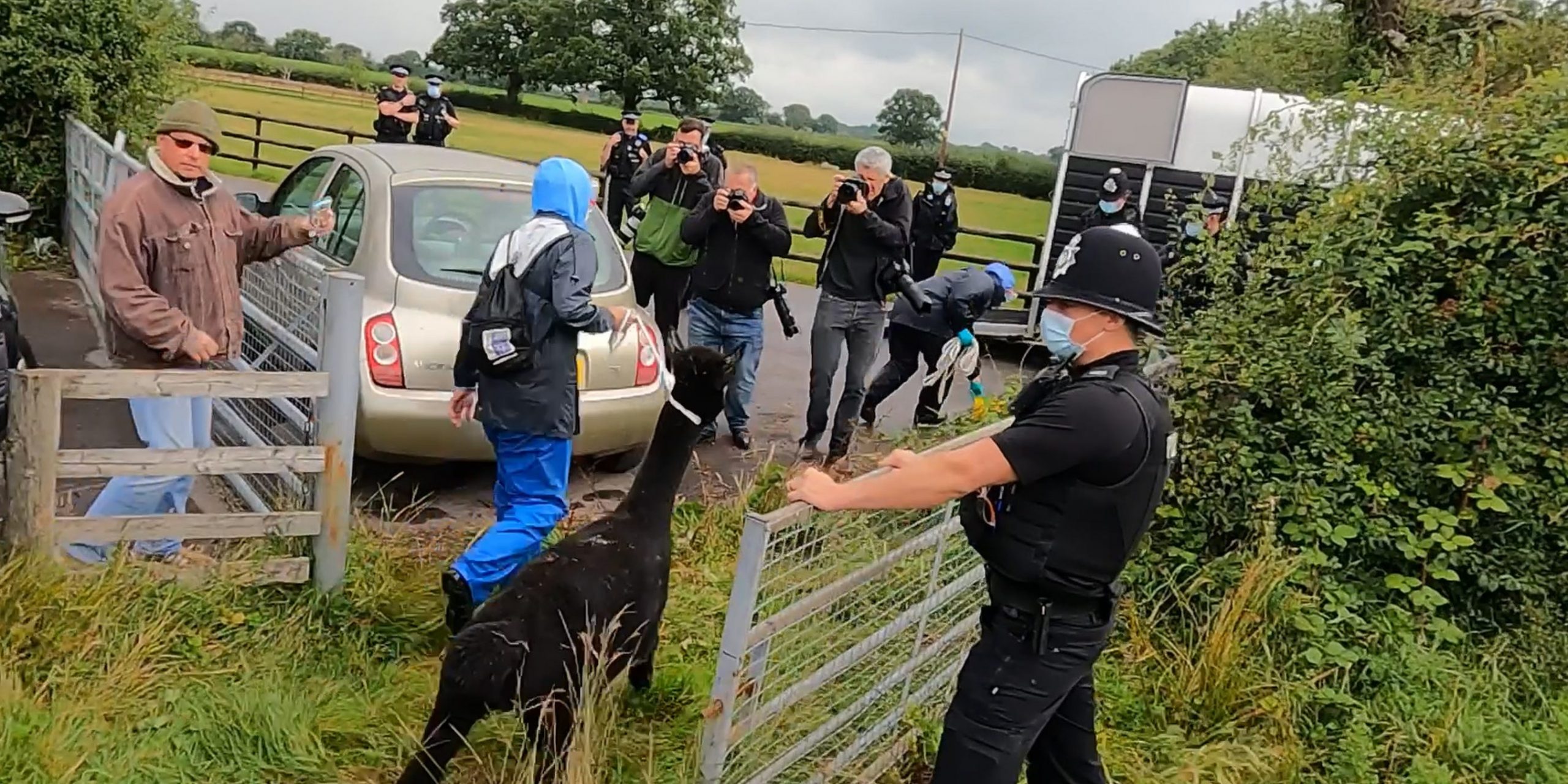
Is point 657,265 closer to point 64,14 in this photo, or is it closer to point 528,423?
point 528,423

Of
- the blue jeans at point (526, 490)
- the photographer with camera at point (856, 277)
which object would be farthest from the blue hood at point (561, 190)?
the photographer with camera at point (856, 277)

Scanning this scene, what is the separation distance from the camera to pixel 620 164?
12867mm

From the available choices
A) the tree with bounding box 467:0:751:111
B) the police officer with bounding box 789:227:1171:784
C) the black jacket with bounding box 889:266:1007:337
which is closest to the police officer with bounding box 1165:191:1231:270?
the black jacket with bounding box 889:266:1007:337

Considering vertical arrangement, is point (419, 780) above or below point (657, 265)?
below

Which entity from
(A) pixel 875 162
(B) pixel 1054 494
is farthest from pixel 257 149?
(B) pixel 1054 494

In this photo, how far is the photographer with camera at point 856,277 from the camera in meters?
6.54

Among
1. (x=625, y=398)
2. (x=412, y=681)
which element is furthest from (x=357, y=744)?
(x=625, y=398)

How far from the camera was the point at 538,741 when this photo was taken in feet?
9.86

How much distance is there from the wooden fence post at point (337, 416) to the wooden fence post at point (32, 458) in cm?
76

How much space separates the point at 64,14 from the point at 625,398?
6.31 meters

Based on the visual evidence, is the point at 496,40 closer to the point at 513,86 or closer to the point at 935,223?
the point at 513,86

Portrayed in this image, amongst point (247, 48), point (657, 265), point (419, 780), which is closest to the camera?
point (419, 780)

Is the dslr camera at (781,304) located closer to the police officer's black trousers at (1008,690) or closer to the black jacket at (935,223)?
the black jacket at (935,223)

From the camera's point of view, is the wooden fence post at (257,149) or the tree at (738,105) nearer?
the wooden fence post at (257,149)
